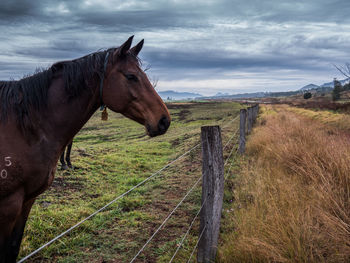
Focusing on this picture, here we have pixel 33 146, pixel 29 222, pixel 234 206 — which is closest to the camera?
pixel 33 146

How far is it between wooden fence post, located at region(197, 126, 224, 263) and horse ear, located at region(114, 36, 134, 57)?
4.32ft

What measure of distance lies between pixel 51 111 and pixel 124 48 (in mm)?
1015

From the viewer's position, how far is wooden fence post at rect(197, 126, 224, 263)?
9.83 ft

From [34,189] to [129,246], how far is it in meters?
2.01

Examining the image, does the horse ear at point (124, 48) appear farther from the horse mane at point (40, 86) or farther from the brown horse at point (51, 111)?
the horse mane at point (40, 86)

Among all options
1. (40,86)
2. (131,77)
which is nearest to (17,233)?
(40,86)

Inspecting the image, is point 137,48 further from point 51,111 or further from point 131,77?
point 51,111

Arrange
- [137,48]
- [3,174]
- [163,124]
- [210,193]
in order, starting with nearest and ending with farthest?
[3,174] < [163,124] < [137,48] < [210,193]

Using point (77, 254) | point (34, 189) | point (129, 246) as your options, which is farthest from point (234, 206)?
point (34, 189)

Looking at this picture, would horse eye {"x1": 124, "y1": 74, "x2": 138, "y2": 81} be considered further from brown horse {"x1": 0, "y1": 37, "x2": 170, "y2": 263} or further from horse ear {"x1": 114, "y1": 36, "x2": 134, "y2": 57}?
horse ear {"x1": 114, "y1": 36, "x2": 134, "y2": 57}

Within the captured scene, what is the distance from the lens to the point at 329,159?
15.4 feet

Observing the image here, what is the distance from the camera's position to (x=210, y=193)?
9.98ft

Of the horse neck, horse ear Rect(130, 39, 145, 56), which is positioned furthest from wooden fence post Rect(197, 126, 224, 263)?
the horse neck

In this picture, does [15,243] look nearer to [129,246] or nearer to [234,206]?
[129,246]
